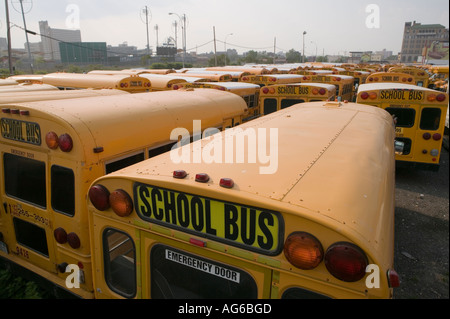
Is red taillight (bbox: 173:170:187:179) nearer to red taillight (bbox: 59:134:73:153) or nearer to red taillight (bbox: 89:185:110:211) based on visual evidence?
red taillight (bbox: 89:185:110:211)

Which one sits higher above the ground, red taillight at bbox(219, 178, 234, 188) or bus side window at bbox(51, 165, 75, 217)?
red taillight at bbox(219, 178, 234, 188)

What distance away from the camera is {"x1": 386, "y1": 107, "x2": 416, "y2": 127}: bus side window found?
323 inches

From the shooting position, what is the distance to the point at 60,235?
3.17 m

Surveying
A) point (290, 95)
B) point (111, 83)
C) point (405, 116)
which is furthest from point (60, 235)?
point (405, 116)

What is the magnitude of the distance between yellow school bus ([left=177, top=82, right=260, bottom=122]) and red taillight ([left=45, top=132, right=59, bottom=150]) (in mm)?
5342

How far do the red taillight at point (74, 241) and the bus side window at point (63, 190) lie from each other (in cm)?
21

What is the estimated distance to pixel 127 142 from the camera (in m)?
3.19

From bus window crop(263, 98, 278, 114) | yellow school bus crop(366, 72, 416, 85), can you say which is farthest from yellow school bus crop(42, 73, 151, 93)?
yellow school bus crop(366, 72, 416, 85)

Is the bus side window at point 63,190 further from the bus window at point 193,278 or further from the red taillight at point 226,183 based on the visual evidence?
the red taillight at point 226,183

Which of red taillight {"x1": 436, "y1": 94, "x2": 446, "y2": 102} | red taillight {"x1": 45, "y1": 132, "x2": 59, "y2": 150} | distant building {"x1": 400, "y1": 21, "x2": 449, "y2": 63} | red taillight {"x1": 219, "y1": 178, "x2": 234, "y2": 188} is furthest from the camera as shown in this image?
distant building {"x1": 400, "y1": 21, "x2": 449, "y2": 63}

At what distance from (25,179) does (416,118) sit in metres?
8.71

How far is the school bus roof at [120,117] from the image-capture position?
2904 mm

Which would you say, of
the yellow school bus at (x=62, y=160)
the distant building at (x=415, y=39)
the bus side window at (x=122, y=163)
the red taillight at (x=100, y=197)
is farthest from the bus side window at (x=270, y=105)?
the distant building at (x=415, y=39)
